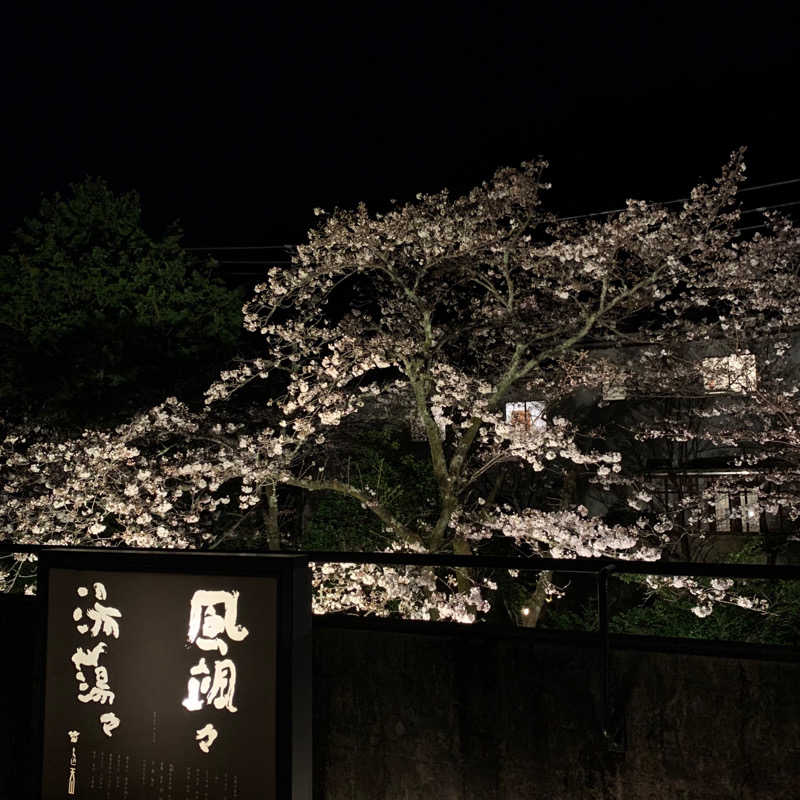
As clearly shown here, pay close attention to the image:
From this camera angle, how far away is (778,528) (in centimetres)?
1345

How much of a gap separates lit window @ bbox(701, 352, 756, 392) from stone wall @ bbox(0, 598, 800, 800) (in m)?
7.18

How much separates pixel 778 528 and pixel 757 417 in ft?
9.30

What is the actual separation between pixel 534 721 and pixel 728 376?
325 inches

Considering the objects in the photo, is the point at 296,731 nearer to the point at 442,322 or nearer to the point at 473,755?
the point at 473,755

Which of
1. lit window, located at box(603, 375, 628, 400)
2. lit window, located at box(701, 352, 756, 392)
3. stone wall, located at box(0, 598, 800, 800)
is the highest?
lit window, located at box(701, 352, 756, 392)

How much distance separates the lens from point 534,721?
3562 millimetres

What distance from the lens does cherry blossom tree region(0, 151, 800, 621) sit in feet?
32.2

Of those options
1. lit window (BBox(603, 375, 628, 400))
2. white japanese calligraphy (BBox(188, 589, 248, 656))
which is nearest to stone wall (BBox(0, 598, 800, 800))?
white japanese calligraphy (BBox(188, 589, 248, 656))

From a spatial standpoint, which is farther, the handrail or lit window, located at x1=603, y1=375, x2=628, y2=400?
lit window, located at x1=603, y1=375, x2=628, y2=400

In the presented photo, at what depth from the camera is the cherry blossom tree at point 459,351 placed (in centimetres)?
980

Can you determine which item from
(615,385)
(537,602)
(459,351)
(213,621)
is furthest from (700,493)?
(213,621)

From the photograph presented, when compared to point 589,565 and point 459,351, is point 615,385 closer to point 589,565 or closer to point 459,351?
point 459,351

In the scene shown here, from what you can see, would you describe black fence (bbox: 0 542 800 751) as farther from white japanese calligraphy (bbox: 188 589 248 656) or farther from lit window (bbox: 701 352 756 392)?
lit window (bbox: 701 352 756 392)

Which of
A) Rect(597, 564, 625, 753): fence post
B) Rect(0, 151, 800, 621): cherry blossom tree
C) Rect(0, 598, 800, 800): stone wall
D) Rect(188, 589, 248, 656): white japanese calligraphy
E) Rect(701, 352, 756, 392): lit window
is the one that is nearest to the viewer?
Rect(0, 598, 800, 800): stone wall
